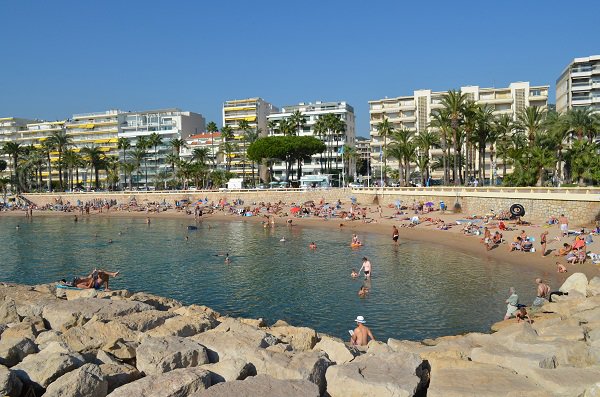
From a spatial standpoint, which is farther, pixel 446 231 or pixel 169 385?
pixel 446 231

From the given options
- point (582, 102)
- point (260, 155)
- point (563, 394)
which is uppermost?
point (582, 102)

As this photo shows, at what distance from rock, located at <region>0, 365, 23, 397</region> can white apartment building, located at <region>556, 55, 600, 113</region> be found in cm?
8298

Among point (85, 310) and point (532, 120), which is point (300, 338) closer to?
point (85, 310)

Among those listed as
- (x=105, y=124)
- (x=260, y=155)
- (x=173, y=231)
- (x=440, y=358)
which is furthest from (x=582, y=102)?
(x=105, y=124)

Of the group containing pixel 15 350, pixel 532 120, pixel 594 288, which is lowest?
pixel 594 288

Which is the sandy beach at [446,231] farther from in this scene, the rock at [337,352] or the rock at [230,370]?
the rock at [230,370]

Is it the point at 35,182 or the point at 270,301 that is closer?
the point at 270,301

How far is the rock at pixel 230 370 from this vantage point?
8453 mm

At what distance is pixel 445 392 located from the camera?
784 centimetres

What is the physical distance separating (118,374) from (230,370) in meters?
1.82

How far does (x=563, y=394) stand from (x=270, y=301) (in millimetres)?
13715

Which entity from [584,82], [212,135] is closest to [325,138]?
[212,135]

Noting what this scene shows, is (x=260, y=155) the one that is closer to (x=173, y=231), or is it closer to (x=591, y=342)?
(x=173, y=231)

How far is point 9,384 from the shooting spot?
7.72m
